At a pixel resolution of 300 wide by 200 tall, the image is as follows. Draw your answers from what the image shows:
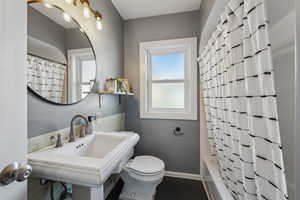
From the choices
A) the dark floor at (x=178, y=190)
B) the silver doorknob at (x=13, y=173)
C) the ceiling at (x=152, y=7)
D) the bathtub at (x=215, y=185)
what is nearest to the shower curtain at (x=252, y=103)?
the bathtub at (x=215, y=185)

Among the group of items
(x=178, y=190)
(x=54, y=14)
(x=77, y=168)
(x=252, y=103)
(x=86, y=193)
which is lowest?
(x=178, y=190)

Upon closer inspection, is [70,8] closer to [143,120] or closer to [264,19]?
[264,19]

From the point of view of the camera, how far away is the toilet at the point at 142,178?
1.45 meters

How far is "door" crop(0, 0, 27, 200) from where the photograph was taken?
478 mm

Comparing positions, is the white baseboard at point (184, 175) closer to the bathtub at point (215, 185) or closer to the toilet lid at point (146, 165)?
the bathtub at point (215, 185)

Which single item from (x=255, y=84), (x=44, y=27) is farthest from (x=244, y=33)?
(x=44, y=27)

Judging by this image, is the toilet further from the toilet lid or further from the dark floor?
the dark floor

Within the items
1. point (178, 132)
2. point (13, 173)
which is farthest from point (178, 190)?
point (13, 173)

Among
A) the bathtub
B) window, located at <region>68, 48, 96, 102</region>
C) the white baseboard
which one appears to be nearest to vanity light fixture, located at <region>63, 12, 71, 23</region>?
window, located at <region>68, 48, 96, 102</region>

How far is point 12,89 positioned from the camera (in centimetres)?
51

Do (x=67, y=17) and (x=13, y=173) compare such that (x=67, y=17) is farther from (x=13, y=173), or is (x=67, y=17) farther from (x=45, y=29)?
(x=13, y=173)

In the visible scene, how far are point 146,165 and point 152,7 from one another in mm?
2123

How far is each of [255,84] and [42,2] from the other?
147 cm

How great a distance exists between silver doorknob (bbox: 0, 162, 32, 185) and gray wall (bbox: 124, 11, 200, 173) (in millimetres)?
1759
